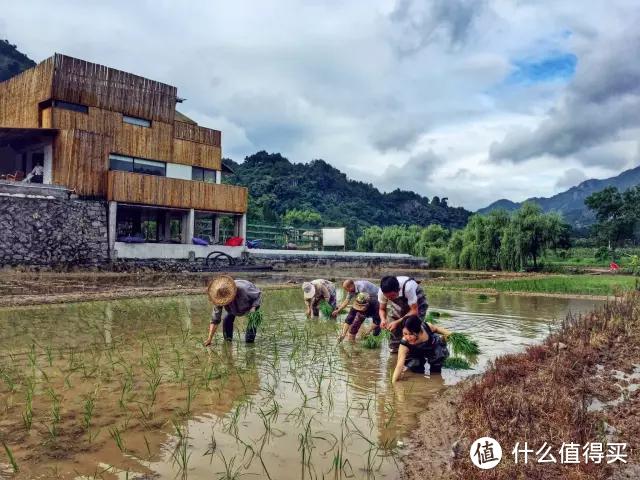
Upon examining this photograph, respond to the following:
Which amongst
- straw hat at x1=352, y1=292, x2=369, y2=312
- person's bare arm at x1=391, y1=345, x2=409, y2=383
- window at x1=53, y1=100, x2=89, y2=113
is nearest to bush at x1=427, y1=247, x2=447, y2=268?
window at x1=53, y1=100, x2=89, y2=113

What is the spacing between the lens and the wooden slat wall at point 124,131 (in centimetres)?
2273

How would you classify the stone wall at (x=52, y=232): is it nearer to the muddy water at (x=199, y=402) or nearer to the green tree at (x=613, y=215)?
the muddy water at (x=199, y=402)

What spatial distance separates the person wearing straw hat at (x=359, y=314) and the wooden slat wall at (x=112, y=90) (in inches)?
825

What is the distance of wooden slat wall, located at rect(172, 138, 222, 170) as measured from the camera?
26.6 metres

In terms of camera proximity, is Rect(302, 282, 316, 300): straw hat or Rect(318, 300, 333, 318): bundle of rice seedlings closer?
Rect(302, 282, 316, 300): straw hat

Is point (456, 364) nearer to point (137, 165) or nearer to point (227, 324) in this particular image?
point (227, 324)

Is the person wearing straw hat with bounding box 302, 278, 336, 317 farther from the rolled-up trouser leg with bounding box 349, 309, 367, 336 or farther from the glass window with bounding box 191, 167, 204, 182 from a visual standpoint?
the glass window with bounding box 191, 167, 204, 182

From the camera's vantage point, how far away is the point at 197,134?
2761cm

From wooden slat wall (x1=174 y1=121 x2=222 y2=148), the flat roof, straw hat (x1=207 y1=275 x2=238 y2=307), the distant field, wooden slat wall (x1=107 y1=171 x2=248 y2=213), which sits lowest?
straw hat (x1=207 y1=275 x2=238 y2=307)

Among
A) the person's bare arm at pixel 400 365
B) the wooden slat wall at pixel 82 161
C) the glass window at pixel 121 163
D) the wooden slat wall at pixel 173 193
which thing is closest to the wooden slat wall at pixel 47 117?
the wooden slat wall at pixel 82 161

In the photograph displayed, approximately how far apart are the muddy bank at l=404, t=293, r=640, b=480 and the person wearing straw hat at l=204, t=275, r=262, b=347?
3.35 m

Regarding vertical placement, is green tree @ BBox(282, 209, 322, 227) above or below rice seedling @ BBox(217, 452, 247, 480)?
above

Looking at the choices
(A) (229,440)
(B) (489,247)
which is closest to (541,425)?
(A) (229,440)

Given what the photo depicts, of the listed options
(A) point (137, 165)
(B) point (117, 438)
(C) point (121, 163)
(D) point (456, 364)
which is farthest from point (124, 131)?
(B) point (117, 438)
